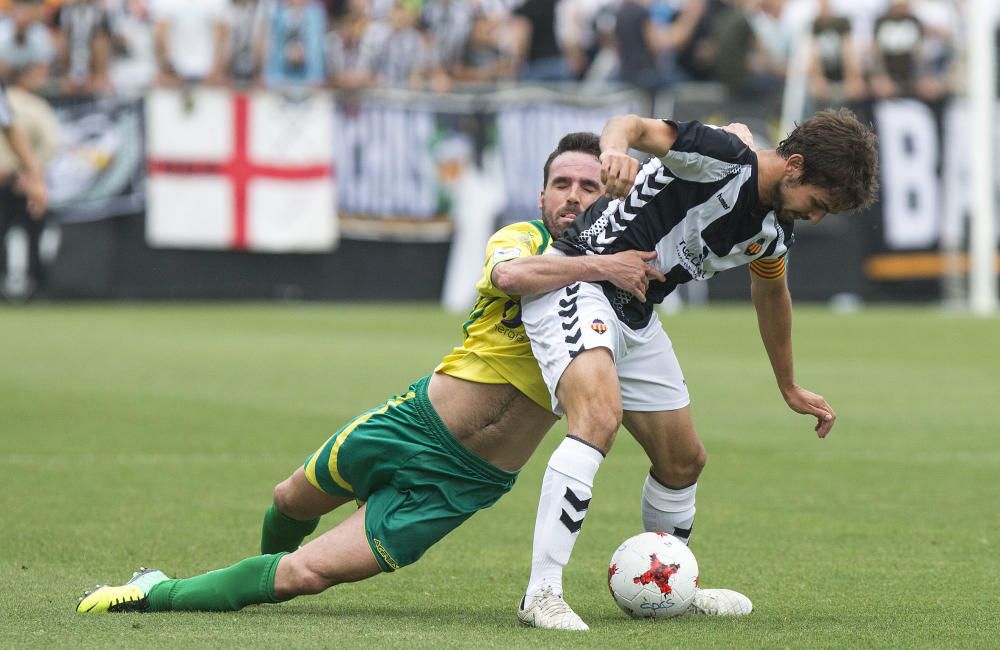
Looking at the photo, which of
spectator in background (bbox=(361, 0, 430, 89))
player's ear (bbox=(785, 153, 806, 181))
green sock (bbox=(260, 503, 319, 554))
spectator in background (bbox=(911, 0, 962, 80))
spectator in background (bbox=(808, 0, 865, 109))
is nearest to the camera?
player's ear (bbox=(785, 153, 806, 181))

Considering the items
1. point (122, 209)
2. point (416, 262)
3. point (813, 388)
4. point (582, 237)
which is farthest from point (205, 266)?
point (582, 237)

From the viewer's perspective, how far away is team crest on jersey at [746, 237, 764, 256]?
5.87 meters

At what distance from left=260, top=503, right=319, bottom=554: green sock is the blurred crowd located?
16.8 metres

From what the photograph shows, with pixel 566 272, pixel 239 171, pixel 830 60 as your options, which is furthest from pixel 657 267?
pixel 830 60

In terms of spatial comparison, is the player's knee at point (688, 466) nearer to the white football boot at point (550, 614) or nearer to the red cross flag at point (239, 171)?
the white football boot at point (550, 614)

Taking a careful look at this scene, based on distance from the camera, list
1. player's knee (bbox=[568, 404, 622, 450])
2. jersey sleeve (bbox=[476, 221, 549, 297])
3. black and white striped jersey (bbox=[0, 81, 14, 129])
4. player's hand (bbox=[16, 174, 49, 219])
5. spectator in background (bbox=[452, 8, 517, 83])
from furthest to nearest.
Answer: spectator in background (bbox=[452, 8, 517, 83]) < black and white striped jersey (bbox=[0, 81, 14, 129]) < player's hand (bbox=[16, 174, 49, 219]) < jersey sleeve (bbox=[476, 221, 549, 297]) < player's knee (bbox=[568, 404, 622, 450])

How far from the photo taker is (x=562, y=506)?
540 centimetres

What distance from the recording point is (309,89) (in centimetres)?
2295

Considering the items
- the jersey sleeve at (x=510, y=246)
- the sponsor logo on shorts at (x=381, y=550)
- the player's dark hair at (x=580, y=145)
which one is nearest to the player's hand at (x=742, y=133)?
the player's dark hair at (x=580, y=145)

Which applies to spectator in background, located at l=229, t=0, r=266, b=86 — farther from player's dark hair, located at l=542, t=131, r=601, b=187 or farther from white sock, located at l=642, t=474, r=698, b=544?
white sock, located at l=642, t=474, r=698, b=544

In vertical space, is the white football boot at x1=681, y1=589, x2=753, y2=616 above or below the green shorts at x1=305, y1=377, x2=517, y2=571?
below

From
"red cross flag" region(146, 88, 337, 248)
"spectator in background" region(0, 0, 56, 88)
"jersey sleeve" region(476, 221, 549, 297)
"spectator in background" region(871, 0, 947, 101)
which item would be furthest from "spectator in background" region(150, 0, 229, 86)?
"jersey sleeve" region(476, 221, 549, 297)

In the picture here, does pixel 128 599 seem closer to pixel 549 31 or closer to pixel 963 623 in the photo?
pixel 963 623

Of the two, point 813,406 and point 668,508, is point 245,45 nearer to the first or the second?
point 813,406
